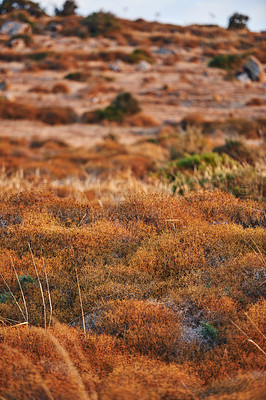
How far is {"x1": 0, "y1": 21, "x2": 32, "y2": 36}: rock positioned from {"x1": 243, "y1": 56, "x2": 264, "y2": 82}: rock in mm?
20394

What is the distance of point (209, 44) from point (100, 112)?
67.7 feet

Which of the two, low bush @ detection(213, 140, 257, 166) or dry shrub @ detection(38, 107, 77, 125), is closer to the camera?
low bush @ detection(213, 140, 257, 166)

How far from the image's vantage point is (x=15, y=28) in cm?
3578

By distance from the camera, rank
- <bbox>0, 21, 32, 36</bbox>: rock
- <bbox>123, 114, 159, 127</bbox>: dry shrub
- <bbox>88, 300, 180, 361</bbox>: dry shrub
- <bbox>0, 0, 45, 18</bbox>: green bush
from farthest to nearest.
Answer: <bbox>0, 0, 45, 18</bbox>: green bush, <bbox>0, 21, 32, 36</bbox>: rock, <bbox>123, 114, 159, 127</bbox>: dry shrub, <bbox>88, 300, 180, 361</bbox>: dry shrub

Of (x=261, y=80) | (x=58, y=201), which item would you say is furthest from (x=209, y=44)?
(x=58, y=201)

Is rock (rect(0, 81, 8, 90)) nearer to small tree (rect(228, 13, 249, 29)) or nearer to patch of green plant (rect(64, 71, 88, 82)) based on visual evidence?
patch of green plant (rect(64, 71, 88, 82))

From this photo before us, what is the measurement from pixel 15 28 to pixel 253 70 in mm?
22653

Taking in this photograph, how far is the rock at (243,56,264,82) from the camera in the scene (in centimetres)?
2514

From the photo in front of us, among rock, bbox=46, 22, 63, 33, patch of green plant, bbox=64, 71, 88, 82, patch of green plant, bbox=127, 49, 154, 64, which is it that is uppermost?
rock, bbox=46, 22, 63, 33

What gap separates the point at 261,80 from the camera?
986 inches

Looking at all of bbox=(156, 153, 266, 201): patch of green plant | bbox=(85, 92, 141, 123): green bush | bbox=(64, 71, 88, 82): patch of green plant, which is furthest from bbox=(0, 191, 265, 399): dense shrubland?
bbox=(64, 71, 88, 82): patch of green plant

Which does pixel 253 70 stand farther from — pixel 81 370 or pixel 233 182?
pixel 81 370

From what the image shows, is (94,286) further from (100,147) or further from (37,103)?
(37,103)

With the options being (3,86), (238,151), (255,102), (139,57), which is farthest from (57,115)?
(139,57)
